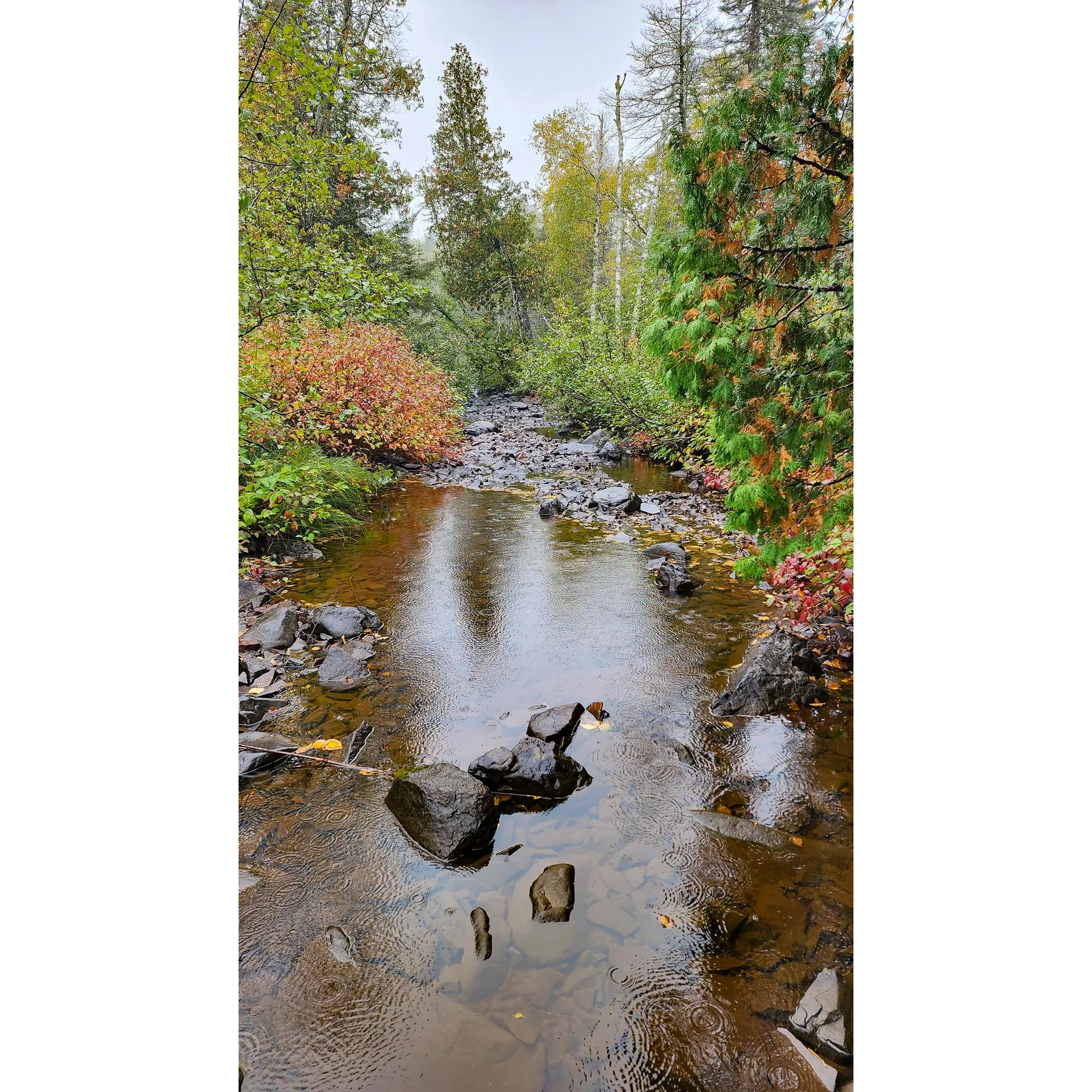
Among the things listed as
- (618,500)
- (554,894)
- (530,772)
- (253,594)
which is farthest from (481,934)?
(618,500)

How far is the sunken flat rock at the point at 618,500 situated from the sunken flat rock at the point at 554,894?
593 cm

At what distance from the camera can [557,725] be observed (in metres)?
3.05

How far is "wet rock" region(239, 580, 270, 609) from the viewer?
4.66 m

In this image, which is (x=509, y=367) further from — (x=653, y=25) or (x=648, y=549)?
(x=648, y=549)

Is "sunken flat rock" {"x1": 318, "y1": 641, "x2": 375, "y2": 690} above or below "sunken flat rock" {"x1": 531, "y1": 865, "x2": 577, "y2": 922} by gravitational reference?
above

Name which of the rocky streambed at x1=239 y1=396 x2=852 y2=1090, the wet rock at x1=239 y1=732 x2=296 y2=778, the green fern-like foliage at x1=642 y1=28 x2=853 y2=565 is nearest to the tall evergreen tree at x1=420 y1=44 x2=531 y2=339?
the green fern-like foliage at x1=642 y1=28 x2=853 y2=565

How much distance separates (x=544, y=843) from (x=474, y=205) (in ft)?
47.8

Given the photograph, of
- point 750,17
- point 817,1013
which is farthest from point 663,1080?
point 750,17

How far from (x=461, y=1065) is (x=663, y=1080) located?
548 mm

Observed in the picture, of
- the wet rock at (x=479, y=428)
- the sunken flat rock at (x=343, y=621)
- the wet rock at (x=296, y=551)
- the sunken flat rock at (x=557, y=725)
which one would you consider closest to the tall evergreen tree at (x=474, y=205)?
the wet rock at (x=479, y=428)

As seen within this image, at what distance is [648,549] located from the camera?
6.07 meters

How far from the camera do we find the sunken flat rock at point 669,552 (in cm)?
581

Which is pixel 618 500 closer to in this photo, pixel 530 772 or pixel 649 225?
pixel 530 772

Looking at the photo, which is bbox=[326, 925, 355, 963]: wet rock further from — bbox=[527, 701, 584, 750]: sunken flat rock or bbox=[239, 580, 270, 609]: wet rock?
bbox=[239, 580, 270, 609]: wet rock
